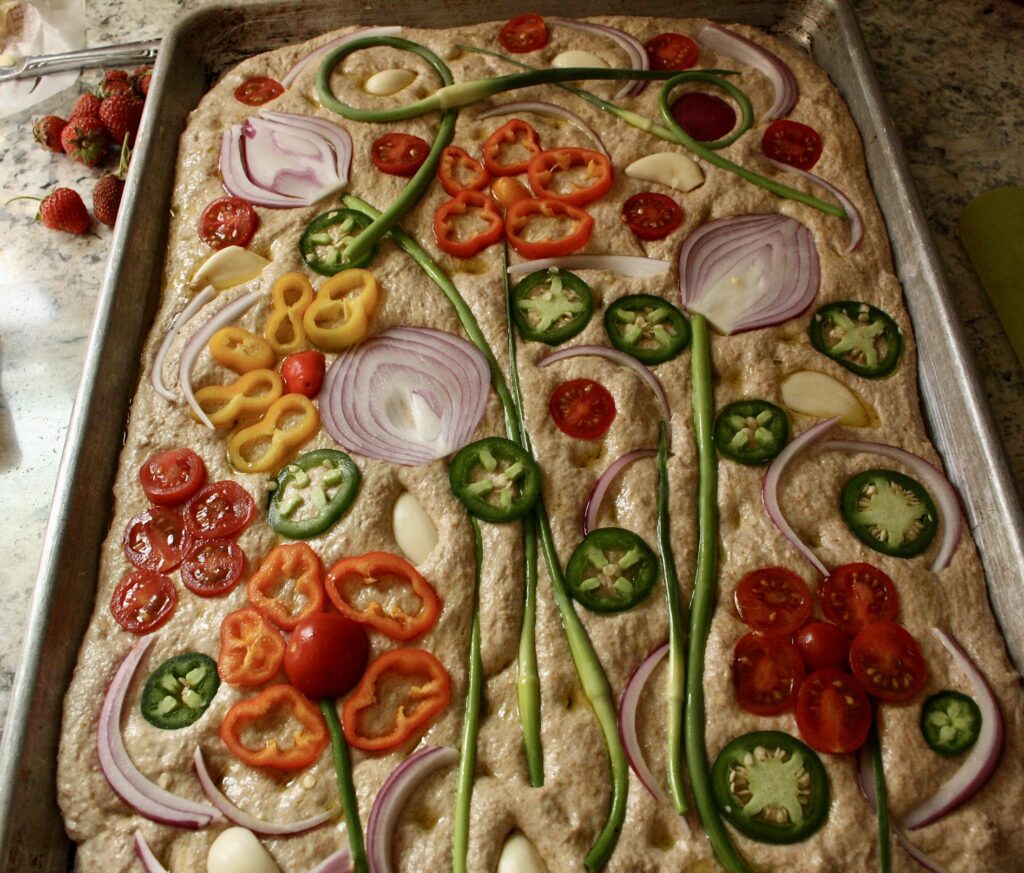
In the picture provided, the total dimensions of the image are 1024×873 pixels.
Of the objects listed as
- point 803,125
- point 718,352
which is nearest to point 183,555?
point 718,352

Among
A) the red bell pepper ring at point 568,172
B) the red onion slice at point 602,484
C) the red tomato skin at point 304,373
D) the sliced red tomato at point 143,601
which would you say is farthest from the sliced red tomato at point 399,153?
the sliced red tomato at point 143,601

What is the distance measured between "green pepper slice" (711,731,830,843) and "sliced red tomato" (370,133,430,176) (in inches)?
75.7

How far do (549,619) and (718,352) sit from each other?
901 mm

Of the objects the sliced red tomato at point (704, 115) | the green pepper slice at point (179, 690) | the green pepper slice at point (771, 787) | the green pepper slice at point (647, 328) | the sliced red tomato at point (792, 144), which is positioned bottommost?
the green pepper slice at point (771, 787)

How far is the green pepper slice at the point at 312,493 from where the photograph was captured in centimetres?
228

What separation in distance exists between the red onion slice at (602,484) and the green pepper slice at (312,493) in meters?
0.58

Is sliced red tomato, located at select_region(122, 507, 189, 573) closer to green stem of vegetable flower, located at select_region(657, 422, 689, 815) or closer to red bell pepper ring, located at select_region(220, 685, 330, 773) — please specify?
red bell pepper ring, located at select_region(220, 685, 330, 773)

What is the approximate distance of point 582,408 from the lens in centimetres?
241

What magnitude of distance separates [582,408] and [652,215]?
73 cm

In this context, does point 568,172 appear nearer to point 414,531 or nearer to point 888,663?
point 414,531

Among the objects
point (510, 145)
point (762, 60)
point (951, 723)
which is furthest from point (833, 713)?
point (762, 60)

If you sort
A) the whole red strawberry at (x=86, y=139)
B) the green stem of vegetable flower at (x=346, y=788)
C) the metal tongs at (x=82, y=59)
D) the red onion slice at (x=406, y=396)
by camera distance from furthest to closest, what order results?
1. the metal tongs at (x=82, y=59)
2. the whole red strawberry at (x=86, y=139)
3. the red onion slice at (x=406, y=396)
4. the green stem of vegetable flower at (x=346, y=788)

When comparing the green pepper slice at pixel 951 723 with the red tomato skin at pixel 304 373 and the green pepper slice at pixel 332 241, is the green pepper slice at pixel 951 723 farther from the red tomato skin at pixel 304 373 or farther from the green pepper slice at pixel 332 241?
the green pepper slice at pixel 332 241

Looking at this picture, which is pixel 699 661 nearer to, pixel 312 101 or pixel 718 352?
pixel 718 352
